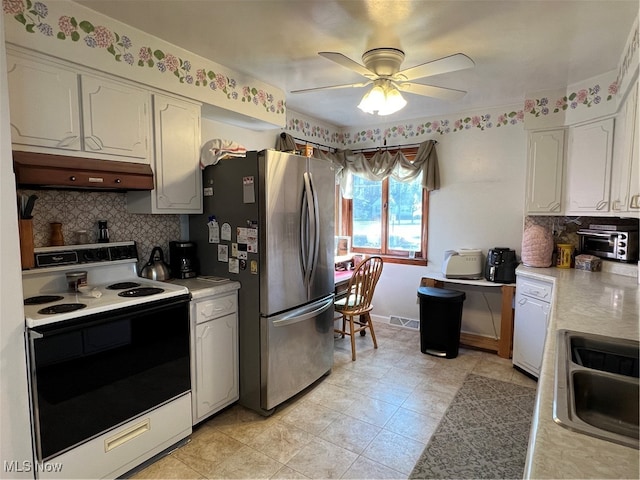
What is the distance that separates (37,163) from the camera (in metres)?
1.73

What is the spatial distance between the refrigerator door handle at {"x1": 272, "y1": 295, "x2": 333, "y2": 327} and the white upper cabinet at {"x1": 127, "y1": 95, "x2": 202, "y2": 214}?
98cm

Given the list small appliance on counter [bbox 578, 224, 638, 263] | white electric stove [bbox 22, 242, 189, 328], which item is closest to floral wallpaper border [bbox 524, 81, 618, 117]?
small appliance on counter [bbox 578, 224, 638, 263]

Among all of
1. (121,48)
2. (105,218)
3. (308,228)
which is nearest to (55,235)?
(105,218)

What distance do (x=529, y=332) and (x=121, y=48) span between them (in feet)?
11.7

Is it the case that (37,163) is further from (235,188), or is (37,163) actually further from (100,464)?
(100,464)

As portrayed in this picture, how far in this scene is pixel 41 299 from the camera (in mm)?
1881

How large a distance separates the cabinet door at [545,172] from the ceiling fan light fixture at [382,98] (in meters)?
1.68

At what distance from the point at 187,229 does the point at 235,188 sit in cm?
63

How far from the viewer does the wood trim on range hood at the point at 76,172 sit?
5.56 feet

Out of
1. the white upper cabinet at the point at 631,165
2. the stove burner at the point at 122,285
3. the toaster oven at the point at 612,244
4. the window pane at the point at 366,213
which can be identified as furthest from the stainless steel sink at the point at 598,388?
the window pane at the point at 366,213

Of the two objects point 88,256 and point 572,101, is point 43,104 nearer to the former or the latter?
point 88,256

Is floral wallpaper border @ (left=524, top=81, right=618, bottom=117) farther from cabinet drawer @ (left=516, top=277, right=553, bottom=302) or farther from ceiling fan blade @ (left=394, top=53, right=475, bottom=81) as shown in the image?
ceiling fan blade @ (left=394, top=53, right=475, bottom=81)

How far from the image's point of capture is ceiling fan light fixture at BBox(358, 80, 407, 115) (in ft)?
7.29

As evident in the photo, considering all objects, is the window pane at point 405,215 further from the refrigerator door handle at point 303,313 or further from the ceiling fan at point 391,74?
the ceiling fan at point 391,74
